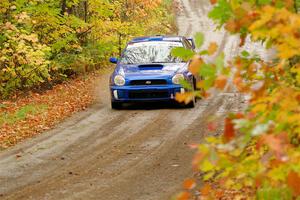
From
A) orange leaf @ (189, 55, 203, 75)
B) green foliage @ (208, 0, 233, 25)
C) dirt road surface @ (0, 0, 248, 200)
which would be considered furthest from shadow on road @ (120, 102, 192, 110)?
orange leaf @ (189, 55, 203, 75)

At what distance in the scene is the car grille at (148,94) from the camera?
1295 centimetres

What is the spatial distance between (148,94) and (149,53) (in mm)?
1494

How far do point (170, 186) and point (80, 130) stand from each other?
179 inches

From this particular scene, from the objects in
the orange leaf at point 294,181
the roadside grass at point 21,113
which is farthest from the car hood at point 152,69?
the orange leaf at point 294,181

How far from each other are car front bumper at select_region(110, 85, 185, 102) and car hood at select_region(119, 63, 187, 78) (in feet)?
1.11

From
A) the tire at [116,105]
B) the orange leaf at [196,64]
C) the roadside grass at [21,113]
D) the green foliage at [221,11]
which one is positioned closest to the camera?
the orange leaf at [196,64]

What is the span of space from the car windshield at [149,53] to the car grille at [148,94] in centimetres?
105

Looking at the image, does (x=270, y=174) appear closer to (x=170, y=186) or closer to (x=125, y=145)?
(x=170, y=186)

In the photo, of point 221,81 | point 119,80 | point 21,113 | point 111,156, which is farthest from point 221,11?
point 21,113

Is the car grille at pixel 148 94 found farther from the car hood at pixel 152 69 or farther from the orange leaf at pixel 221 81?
the orange leaf at pixel 221 81

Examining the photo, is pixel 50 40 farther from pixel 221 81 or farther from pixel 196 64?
pixel 221 81

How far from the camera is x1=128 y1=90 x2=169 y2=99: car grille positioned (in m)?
13.0

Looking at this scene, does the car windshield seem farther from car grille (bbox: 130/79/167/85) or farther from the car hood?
car grille (bbox: 130/79/167/85)

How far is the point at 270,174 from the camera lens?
Result: 2.46 metres
